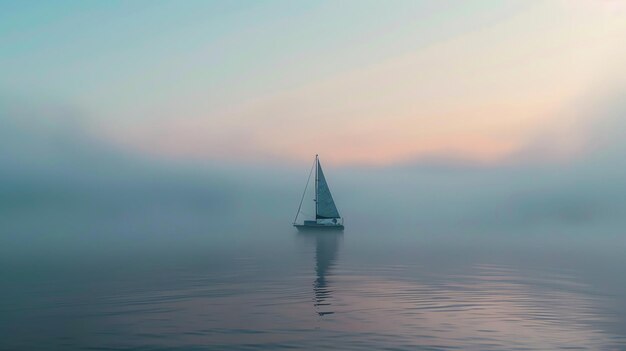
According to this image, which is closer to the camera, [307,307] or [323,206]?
[307,307]

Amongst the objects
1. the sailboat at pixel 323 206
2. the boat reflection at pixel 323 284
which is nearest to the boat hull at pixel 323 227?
the sailboat at pixel 323 206

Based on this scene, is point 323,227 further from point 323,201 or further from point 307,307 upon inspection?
point 307,307

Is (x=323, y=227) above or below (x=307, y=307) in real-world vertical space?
above

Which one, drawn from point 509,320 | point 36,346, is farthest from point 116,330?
point 509,320

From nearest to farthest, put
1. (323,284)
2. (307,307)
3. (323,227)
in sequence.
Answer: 1. (307,307)
2. (323,284)
3. (323,227)

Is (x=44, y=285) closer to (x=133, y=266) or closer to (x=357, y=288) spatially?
(x=133, y=266)

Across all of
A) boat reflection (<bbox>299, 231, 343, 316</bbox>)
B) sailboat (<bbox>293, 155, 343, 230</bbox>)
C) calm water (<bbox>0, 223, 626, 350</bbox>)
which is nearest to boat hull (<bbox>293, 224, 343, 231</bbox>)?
sailboat (<bbox>293, 155, 343, 230</bbox>)

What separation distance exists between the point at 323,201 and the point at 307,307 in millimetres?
121423

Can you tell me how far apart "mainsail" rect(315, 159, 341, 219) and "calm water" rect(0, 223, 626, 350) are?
9079 cm

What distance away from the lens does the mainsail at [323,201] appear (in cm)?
15800

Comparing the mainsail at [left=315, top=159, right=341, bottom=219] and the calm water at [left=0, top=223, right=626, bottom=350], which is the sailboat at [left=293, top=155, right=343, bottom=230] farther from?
the calm water at [left=0, top=223, right=626, bottom=350]

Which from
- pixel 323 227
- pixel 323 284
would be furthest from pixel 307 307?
pixel 323 227

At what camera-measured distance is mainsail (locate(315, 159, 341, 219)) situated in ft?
518

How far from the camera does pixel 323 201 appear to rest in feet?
518
